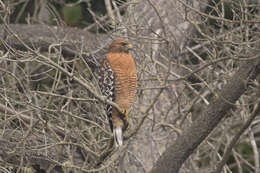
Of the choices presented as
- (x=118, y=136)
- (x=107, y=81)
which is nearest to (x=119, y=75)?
(x=107, y=81)

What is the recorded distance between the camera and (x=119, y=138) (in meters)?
4.86

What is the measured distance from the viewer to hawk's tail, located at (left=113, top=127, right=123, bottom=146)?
482 cm

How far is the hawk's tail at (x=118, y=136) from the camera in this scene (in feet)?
15.8

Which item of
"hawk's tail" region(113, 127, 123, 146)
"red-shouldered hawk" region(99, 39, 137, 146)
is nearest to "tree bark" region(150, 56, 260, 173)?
"red-shouldered hawk" region(99, 39, 137, 146)

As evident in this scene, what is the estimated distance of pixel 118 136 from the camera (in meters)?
4.87

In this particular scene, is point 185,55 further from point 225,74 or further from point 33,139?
point 33,139

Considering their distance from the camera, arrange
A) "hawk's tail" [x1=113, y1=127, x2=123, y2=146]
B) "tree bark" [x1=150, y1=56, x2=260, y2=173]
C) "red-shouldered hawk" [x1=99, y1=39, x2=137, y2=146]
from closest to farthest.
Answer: "hawk's tail" [x1=113, y1=127, x2=123, y2=146]
"tree bark" [x1=150, y1=56, x2=260, y2=173]
"red-shouldered hawk" [x1=99, y1=39, x2=137, y2=146]

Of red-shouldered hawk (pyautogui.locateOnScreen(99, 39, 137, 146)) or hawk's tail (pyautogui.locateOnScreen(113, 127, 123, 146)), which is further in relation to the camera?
red-shouldered hawk (pyautogui.locateOnScreen(99, 39, 137, 146))

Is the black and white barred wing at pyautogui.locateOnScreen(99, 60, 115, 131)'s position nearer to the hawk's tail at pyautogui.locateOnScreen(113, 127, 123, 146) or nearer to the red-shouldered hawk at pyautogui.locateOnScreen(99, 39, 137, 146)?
the red-shouldered hawk at pyautogui.locateOnScreen(99, 39, 137, 146)

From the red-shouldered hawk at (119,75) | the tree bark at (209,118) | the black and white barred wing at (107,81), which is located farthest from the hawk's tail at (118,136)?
the tree bark at (209,118)

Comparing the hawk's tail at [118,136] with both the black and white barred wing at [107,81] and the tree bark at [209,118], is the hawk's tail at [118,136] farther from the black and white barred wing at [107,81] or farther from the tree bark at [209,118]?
the tree bark at [209,118]

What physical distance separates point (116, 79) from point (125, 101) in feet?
1.01

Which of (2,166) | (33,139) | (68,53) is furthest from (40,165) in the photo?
(68,53)

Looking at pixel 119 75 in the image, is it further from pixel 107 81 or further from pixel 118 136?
pixel 118 136
